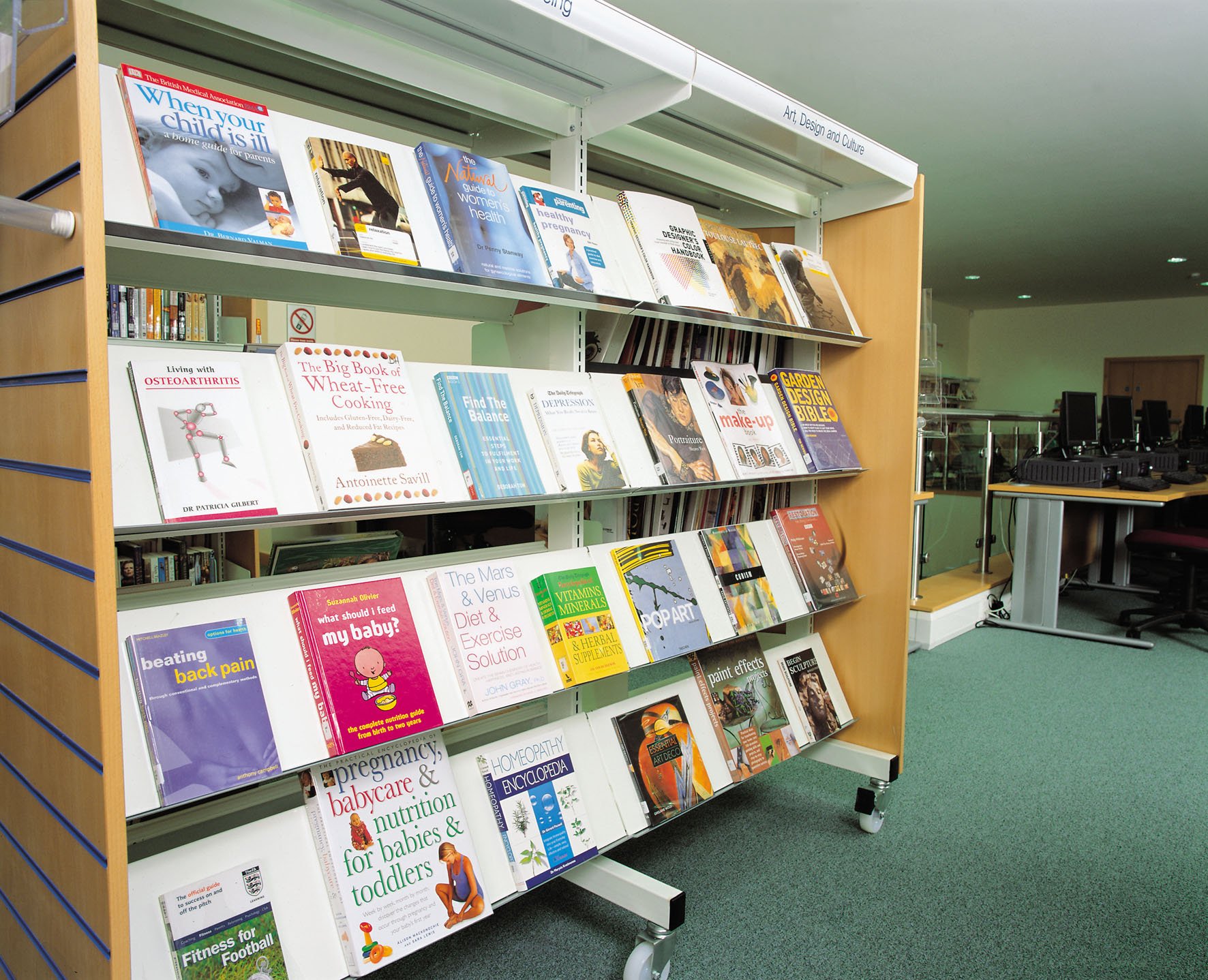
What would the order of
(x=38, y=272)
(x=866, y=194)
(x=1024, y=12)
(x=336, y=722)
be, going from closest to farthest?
(x=38, y=272) → (x=336, y=722) → (x=866, y=194) → (x=1024, y=12)

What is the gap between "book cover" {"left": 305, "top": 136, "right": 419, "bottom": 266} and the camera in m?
1.37

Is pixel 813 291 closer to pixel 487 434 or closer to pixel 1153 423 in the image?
pixel 487 434

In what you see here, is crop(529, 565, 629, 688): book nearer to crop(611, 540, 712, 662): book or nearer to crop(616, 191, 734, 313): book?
crop(611, 540, 712, 662): book

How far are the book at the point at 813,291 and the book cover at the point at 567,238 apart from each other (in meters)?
A: 0.73

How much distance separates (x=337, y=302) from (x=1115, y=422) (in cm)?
541

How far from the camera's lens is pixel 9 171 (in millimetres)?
1078

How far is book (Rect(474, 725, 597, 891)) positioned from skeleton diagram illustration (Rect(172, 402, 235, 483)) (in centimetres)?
78

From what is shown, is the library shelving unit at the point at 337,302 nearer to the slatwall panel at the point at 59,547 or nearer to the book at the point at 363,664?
the slatwall panel at the point at 59,547

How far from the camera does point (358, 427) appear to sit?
54.3 inches

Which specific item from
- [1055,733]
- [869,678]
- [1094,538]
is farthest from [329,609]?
[1094,538]

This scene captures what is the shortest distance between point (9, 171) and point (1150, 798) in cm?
328

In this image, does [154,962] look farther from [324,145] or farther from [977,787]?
[977,787]

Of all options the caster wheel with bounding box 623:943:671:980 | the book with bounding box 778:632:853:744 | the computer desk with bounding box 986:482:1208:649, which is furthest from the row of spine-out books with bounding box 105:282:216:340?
the computer desk with bounding box 986:482:1208:649

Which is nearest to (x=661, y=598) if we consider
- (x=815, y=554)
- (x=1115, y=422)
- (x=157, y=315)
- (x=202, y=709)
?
(x=815, y=554)
